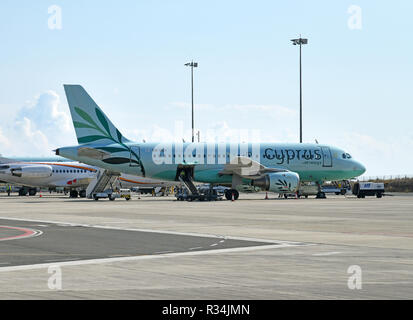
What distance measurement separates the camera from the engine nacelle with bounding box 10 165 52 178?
259ft

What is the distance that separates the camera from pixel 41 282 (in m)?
12.6

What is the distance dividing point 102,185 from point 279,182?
1702 centimetres

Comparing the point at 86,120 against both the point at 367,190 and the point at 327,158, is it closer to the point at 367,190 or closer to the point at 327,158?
the point at 327,158

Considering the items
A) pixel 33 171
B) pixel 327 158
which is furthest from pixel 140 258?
pixel 33 171

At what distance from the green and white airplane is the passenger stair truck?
236cm

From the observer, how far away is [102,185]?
6569 cm

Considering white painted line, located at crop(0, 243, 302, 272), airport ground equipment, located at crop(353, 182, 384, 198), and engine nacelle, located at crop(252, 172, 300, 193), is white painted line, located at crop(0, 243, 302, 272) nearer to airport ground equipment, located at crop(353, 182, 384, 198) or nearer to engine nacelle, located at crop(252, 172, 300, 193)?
engine nacelle, located at crop(252, 172, 300, 193)

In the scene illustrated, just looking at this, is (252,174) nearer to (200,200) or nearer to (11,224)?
(200,200)

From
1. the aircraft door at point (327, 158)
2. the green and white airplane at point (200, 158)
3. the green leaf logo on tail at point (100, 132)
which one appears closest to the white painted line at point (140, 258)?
the green and white airplane at point (200, 158)

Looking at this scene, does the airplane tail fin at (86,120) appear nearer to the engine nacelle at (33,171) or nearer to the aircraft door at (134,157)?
the aircraft door at (134,157)

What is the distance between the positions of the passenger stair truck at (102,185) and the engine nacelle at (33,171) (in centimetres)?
1494
